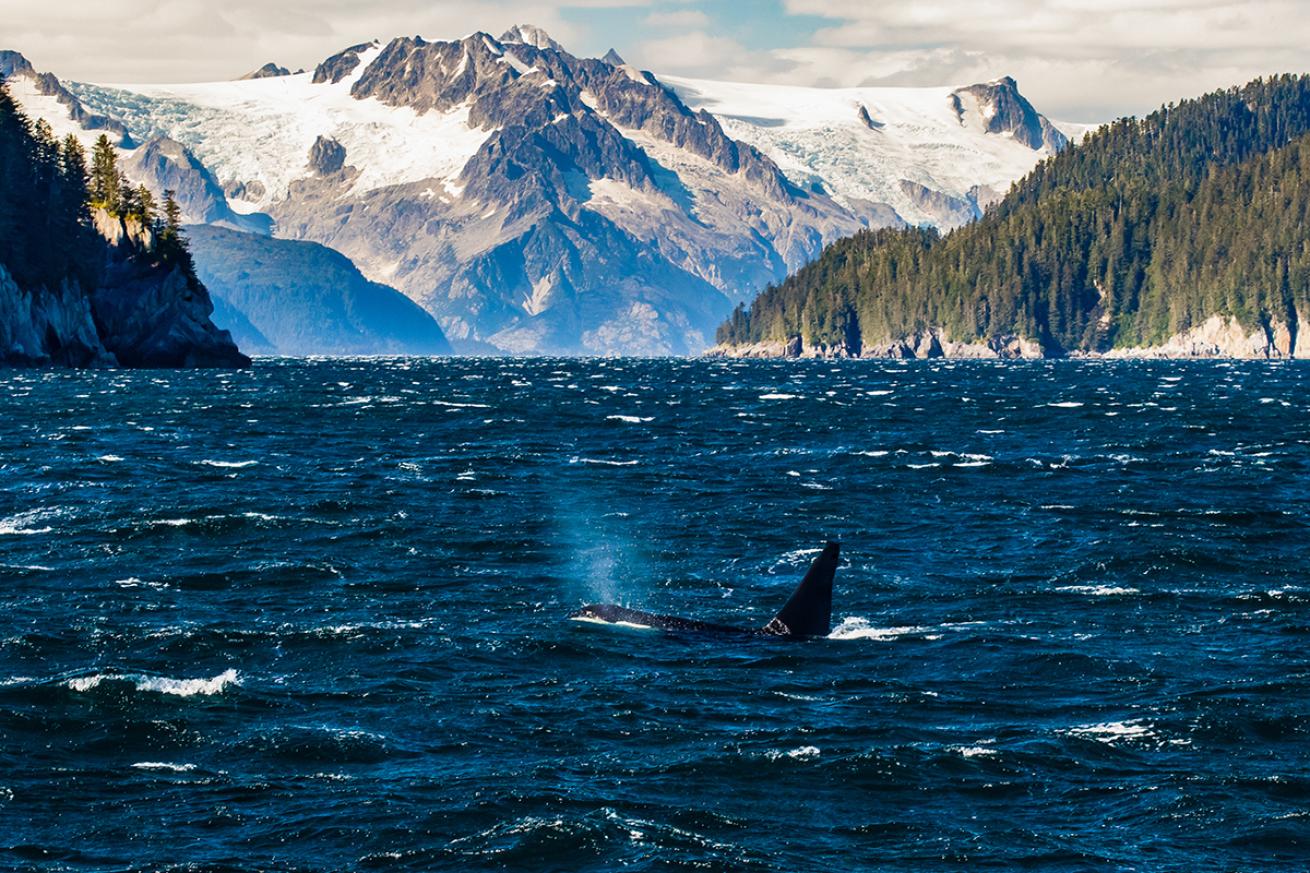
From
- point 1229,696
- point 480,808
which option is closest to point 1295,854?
point 1229,696

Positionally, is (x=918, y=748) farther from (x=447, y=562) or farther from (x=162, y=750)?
(x=447, y=562)

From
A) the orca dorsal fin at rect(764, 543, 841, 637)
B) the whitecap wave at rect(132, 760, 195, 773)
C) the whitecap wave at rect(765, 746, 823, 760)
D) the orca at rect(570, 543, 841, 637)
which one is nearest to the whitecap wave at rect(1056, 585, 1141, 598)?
the orca at rect(570, 543, 841, 637)

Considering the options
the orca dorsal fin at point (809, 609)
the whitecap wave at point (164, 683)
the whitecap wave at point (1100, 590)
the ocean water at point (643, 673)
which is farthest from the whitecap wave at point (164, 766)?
the whitecap wave at point (1100, 590)

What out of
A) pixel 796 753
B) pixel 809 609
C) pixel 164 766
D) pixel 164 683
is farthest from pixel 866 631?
pixel 164 766

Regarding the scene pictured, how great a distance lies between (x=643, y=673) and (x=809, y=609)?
5.26m

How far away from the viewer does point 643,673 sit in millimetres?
34938

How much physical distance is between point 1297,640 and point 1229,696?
21.3 ft

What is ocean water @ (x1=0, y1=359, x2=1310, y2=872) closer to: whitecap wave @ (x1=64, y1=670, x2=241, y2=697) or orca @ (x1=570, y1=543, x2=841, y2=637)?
whitecap wave @ (x1=64, y1=670, x2=241, y2=697)

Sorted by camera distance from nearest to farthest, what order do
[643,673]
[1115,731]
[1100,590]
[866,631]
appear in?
[1115,731]
[643,673]
[866,631]
[1100,590]

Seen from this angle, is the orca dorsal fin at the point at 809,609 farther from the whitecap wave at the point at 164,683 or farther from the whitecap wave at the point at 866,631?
the whitecap wave at the point at 164,683

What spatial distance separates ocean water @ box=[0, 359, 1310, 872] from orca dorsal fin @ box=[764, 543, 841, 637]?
688 mm

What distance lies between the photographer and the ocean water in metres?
25.2

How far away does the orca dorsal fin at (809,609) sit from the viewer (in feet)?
126

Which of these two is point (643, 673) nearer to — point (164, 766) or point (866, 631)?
point (866, 631)
